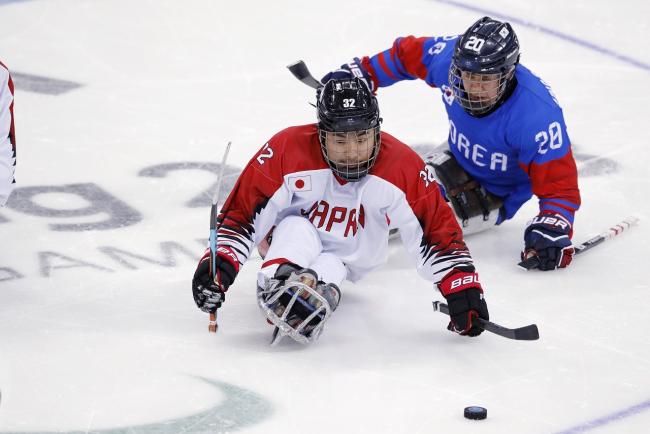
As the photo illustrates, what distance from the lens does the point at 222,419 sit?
3.28m

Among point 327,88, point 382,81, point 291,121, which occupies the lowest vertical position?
point 291,121

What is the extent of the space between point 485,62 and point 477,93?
0.47ft

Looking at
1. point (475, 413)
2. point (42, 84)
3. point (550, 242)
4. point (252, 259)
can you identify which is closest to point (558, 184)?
point (550, 242)

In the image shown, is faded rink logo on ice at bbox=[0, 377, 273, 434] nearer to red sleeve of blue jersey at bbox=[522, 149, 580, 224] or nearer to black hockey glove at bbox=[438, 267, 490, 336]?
black hockey glove at bbox=[438, 267, 490, 336]

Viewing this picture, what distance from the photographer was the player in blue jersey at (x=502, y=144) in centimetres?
436

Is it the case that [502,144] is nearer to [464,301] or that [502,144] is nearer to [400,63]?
[400,63]

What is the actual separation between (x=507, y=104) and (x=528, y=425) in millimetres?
1548

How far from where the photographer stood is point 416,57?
497 cm

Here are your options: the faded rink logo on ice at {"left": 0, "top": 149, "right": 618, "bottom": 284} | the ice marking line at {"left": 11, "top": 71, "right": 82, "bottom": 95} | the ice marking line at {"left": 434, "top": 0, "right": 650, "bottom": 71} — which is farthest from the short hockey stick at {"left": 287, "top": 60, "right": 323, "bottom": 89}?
the ice marking line at {"left": 434, "top": 0, "right": 650, "bottom": 71}

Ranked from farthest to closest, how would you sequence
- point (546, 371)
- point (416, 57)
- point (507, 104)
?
point (416, 57), point (507, 104), point (546, 371)

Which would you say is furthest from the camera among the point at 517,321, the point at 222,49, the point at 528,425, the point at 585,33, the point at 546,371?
the point at 585,33

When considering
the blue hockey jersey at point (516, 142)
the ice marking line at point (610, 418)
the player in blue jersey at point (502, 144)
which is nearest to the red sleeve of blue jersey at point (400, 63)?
the blue hockey jersey at point (516, 142)

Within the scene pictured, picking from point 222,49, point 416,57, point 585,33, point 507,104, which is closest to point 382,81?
point 416,57

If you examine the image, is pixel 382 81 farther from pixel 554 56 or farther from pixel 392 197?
pixel 554 56
